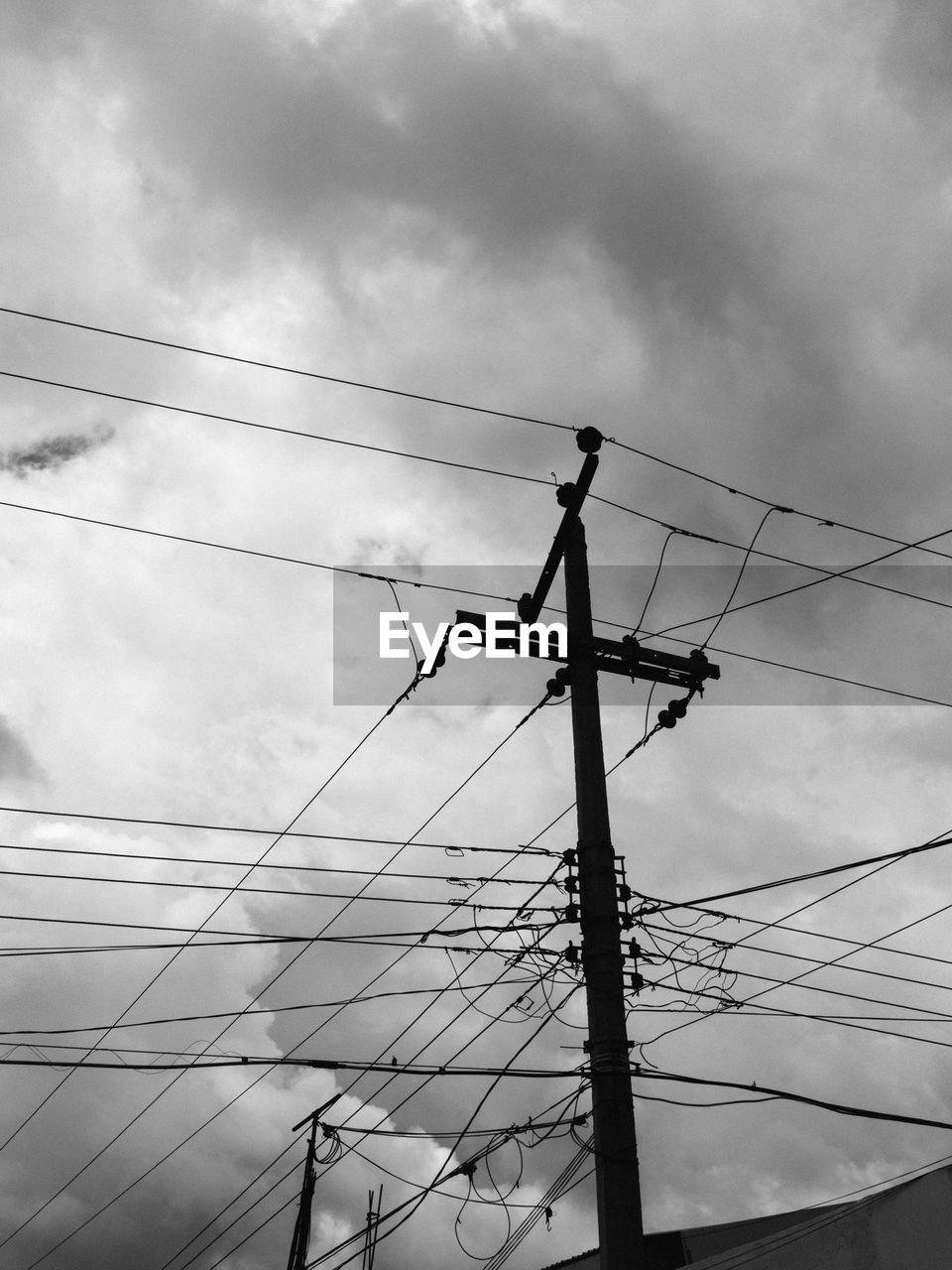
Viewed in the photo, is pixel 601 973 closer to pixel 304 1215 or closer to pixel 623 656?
pixel 623 656

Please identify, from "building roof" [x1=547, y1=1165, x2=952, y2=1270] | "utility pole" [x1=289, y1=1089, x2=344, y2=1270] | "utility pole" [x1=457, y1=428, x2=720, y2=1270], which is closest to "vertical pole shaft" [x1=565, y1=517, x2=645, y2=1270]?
"utility pole" [x1=457, y1=428, x2=720, y2=1270]

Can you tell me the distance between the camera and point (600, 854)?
11680 millimetres

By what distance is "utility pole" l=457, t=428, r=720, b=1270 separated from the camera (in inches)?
392

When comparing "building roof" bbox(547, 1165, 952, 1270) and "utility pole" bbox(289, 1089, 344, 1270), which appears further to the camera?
"utility pole" bbox(289, 1089, 344, 1270)

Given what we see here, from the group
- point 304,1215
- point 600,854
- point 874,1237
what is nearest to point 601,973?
point 600,854

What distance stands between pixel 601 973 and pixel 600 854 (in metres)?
1.25

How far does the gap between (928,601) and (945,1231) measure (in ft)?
28.1

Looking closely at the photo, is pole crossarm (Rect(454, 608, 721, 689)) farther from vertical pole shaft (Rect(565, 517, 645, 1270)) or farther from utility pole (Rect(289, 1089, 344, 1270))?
utility pole (Rect(289, 1089, 344, 1270))

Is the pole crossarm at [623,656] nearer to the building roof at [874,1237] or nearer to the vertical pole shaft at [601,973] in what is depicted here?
the vertical pole shaft at [601,973]

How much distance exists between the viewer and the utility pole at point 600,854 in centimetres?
996

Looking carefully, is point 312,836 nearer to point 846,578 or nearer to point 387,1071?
point 387,1071

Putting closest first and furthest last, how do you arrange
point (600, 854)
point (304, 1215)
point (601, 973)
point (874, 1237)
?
point (601, 973) → point (600, 854) → point (874, 1237) → point (304, 1215)

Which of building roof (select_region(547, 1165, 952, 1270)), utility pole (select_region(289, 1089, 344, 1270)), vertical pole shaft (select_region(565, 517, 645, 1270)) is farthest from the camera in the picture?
utility pole (select_region(289, 1089, 344, 1270))

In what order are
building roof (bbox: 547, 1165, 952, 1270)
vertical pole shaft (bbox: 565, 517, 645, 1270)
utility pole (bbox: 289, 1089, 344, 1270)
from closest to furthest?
vertical pole shaft (bbox: 565, 517, 645, 1270) < building roof (bbox: 547, 1165, 952, 1270) < utility pole (bbox: 289, 1089, 344, 1270)
